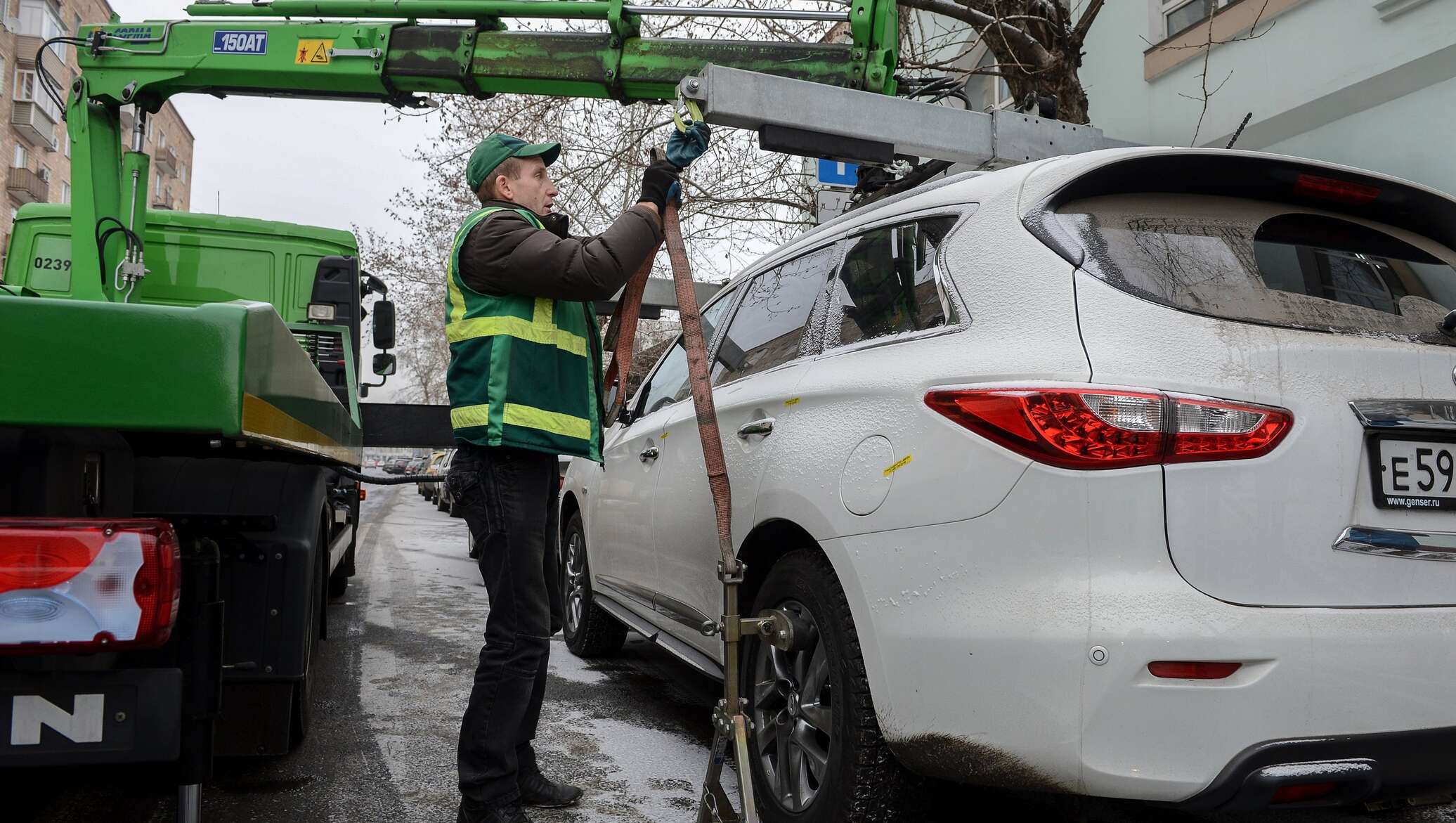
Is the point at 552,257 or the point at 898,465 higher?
the point at 552,257

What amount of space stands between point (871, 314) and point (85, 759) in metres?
2.04

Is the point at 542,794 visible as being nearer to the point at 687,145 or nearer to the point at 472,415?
the point at 472,415

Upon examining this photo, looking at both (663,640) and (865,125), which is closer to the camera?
(865,125)

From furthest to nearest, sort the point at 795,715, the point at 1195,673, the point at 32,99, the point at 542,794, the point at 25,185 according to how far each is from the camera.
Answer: the point at 32,99
the point at 25,185
the point at 542,794
the point at 795,715
the point at 1195,673

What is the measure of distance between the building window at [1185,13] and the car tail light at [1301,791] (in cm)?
959

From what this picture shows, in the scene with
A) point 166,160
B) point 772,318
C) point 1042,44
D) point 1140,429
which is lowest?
point 1140,429

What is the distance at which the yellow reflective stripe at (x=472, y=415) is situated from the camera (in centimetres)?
298

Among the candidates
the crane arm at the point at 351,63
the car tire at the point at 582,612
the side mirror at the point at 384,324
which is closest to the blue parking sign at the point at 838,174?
the crane arm at the point at 351,63

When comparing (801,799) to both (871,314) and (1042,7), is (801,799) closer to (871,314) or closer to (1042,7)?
(871,314)

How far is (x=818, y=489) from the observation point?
2.72m

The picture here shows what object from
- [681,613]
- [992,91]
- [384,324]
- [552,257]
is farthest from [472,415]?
[992,91]

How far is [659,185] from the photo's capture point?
3096mm

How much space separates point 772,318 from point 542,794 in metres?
1.69

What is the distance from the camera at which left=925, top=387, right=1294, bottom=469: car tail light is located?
2.06 metres
